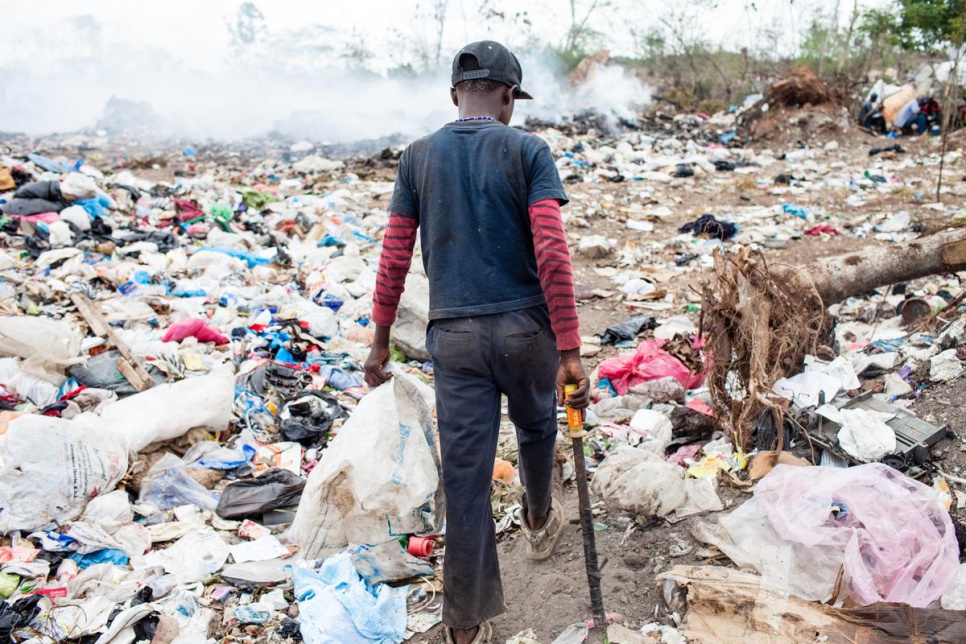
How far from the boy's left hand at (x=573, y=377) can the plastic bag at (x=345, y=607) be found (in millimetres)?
945

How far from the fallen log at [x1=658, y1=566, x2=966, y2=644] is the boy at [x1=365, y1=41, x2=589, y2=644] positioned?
58 centimetres

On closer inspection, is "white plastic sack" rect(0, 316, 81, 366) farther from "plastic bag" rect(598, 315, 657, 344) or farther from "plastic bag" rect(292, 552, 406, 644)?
"plastic bag" rect(598, 315, 657, 344)

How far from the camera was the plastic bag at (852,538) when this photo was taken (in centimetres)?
196

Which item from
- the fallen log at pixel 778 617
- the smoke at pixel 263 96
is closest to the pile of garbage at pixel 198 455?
the fallen log at pixel 778 617

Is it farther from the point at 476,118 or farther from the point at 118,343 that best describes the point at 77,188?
the point at 476,118

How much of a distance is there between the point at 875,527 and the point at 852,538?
100 mm

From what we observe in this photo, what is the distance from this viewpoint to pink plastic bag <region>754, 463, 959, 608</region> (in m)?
1.95

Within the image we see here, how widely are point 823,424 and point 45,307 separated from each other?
485 cm

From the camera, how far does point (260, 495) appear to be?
294cm

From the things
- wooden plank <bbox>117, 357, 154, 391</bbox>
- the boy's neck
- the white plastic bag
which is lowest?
wooden plank <bbox>117, 357, 154, 391</bbox>

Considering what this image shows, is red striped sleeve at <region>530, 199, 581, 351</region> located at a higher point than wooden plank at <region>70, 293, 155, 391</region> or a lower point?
higher

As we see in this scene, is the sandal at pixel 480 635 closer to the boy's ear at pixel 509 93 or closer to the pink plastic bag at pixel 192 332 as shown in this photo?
the boy's ear at pixel 509 93

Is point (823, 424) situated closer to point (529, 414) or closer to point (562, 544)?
point (562, 544)

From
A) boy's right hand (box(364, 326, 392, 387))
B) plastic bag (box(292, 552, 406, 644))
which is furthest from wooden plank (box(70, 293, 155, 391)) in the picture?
boy's right hand (box(364, 326, 392, 387))
